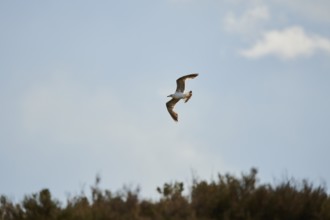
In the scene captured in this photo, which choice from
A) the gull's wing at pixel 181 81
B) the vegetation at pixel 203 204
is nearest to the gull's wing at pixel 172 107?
the gull's wing at pixel 181 81

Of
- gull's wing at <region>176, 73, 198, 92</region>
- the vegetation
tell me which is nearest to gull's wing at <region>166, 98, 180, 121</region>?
gull's wing at <region>176, 73, 198, 92</region>

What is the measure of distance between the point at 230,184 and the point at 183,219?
170 centimetres

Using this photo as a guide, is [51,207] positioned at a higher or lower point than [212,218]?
higher

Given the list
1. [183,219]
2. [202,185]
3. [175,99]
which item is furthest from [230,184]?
[175,99]

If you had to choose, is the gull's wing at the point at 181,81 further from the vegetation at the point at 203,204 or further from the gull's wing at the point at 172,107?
the vegetation at the point at 203,204

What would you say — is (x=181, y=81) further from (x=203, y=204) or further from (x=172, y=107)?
(x=203, y=204)

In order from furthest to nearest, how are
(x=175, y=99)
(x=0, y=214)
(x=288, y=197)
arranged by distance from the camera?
(x=175, y=99) → (x=0, y=214) → (x=288, y=197)

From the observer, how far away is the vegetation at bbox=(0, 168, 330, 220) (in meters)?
13.4

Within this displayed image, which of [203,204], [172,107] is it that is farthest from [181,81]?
[203,204]

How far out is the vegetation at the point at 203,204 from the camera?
1343 centimetres

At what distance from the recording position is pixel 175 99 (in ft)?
77.5

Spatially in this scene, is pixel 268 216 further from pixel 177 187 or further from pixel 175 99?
pixel 175 99

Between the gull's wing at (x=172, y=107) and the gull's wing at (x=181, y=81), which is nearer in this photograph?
the gull's wing at (x=181, y=81)

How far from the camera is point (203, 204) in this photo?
13.9 m
